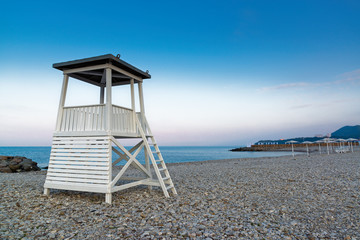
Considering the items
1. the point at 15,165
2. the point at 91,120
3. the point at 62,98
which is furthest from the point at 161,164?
the point at 15,165

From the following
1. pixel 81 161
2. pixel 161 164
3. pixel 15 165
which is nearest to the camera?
pixel 81 161

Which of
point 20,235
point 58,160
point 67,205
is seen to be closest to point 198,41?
point 58,160

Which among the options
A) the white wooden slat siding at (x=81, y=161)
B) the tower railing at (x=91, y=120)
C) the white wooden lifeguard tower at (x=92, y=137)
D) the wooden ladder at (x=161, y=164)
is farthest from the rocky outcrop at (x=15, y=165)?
the wooden ladder at (x=161, y=164)

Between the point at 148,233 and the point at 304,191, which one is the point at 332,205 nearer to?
the point at 304,191

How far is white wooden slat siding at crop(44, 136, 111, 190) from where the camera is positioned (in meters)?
6.99

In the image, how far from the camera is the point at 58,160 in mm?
7812

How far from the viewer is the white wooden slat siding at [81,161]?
6.99 meters

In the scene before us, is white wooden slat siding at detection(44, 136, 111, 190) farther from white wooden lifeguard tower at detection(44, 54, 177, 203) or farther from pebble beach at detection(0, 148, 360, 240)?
pebble beach at detection(0, 148, 360, 240)

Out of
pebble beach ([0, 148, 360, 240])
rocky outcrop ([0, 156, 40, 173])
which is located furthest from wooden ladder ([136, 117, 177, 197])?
rocky outcrop ([0, 156, 40, 173])

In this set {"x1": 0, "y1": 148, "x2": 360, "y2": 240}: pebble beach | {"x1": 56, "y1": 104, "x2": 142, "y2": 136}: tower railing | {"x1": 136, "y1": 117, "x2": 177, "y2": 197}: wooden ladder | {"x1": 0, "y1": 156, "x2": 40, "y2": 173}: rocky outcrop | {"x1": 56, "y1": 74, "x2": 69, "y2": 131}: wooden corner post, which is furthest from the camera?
{"x1": 0, "y1": 156, "x2": 40, "y2": 173}: rocky outcrop

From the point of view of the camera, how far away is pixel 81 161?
24.3 feet

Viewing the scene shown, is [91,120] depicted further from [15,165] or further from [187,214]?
[15,165]

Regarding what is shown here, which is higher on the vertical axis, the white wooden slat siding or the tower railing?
the tower railing

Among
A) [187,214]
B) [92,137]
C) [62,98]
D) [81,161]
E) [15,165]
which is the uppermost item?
[62,98]
